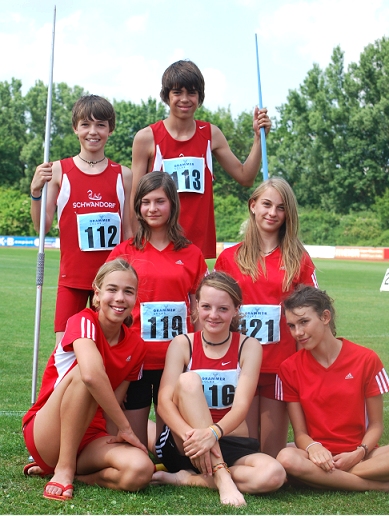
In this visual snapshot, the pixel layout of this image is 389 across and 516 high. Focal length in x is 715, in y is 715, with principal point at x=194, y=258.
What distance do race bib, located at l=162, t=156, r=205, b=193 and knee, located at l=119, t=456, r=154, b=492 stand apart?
1.73 metres

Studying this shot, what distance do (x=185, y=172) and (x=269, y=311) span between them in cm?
103

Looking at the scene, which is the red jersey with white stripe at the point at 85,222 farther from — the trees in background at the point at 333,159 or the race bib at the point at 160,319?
the trees in background at the point at 333,159

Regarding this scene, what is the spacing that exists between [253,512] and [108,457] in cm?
72

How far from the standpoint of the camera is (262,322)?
3.92 m

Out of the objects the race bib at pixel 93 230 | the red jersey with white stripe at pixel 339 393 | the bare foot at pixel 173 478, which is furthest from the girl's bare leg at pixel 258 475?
the race bib at pixel 93 230

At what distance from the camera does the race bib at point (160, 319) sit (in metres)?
3.79

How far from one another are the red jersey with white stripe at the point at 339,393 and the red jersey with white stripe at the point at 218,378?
30 cm

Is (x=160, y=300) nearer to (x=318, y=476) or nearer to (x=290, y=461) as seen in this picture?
(x=290, y=461)

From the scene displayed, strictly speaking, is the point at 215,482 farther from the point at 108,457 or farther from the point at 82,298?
the point at 82,298

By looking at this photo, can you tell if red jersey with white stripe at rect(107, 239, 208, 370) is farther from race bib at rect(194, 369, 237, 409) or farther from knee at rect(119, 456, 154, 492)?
knee at rect(119, 456, 154, 492)

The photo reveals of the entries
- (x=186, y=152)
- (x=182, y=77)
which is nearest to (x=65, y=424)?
(x=186, y=152)

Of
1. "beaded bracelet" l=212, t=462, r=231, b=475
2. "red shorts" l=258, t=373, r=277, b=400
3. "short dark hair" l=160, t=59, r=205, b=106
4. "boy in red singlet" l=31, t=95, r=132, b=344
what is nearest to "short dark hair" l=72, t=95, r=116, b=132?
"boy in red singlet" l=31, t=95, r=132, b=344

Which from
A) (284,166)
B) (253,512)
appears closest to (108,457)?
(253,512)

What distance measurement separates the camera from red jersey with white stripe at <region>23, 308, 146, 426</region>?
3402mm
